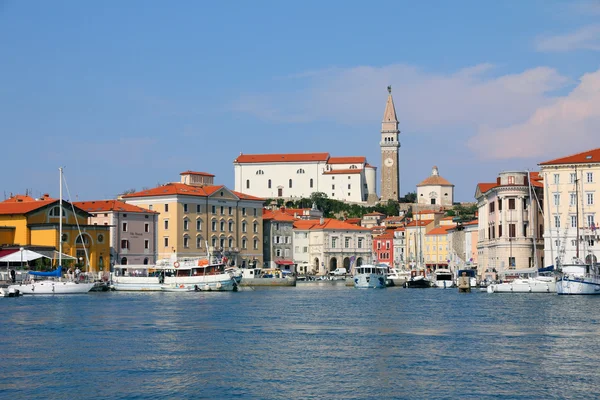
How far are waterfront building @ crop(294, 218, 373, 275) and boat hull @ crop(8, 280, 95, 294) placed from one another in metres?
60.4

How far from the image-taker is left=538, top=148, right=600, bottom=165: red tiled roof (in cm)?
8231

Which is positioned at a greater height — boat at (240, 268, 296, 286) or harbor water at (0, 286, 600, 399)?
boat at (240, 268, 296, 286)

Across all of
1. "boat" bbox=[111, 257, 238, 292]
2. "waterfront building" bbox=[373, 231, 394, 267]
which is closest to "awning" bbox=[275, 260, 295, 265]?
"waterfront building" bbox=[373, 231, 394, 267]

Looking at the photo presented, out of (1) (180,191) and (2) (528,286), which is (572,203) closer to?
(2) (528,286)

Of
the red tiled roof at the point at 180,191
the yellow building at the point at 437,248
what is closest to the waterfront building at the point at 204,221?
the red tiled roof at the point at 180,191

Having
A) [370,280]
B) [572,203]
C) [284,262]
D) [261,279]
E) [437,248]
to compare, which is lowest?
[370,280]

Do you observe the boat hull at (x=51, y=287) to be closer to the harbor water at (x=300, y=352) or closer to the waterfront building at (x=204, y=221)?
the harbor water at (x=300, y=352)

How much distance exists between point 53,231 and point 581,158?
42981 mm

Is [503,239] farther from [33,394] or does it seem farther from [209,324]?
[33,394]

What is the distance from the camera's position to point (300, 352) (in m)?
33.4

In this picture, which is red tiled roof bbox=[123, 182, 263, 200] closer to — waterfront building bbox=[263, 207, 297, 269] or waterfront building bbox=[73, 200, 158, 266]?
waterfront building bbox=[73, 200, 158, 266]

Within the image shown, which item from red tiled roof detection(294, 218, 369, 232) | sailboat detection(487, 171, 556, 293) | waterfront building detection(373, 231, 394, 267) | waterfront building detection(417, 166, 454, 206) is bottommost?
sailboat detection(487, 171, 556, 293)

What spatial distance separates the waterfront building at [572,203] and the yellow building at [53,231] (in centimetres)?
3719

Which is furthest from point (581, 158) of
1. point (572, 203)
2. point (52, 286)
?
point (52, 286)
